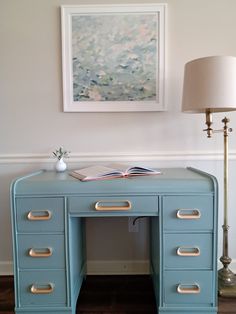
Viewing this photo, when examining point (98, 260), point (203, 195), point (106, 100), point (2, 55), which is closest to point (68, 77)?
point (106, 100)

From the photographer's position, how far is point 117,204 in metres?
1.18

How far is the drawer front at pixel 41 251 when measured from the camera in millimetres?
1204

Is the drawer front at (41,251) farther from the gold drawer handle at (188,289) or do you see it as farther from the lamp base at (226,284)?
the lamp base at (226,284)

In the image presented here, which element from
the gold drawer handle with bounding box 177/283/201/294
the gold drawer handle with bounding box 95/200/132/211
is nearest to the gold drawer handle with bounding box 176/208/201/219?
the gold drawer handle with bounding box 95/200/132/211

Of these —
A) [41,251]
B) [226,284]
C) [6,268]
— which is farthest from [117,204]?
[6,268]

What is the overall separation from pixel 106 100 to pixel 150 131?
391 mm

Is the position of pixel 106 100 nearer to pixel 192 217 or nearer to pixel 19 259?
pixel 192 217

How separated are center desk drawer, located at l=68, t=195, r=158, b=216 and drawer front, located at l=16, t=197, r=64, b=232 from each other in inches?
3.5

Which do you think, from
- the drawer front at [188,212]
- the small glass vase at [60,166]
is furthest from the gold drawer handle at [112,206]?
the small glass vase at [60,166]

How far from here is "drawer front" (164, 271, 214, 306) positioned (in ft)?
3.94

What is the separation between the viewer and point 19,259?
121 centimetres

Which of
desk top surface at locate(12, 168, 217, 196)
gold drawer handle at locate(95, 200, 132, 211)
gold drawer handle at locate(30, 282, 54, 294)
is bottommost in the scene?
gold drawer handle at locate(30, 282, 54, 294)

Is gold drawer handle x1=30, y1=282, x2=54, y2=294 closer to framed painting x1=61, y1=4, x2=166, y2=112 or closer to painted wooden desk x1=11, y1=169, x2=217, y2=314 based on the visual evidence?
painted wooden desk x1=11, y1=169, x2=217, y2=314

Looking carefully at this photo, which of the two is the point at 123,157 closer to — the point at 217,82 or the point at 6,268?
the point at 217,82
